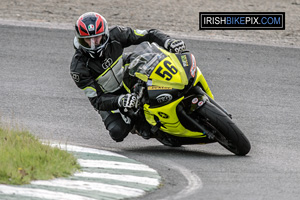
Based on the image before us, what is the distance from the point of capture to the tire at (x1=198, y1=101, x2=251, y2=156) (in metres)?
7.47

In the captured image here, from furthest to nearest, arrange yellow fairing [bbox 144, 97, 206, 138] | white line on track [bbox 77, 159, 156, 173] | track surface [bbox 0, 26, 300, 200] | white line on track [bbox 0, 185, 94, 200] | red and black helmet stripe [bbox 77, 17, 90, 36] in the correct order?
red and black helmet stripe [bbox 77, 17, 90, 36]
yellow fairing [bbox 144, 97, 206, 138]
white line on track [bbox 77, 159, 156, 173]
track surface [bbox 0, 26, 300, 200]
white line on track [bbox 0, 185, 94, 200]

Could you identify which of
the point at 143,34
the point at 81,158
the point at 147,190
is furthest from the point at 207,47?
the point at 147,190

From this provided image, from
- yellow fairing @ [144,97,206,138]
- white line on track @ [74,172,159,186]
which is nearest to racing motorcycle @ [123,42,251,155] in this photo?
yellow fairing @ [144,97,206,138]

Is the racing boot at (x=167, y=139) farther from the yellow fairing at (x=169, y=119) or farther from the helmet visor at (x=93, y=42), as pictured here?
the helmet visor at (x=93, y=42)

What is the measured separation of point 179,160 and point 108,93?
1.35m

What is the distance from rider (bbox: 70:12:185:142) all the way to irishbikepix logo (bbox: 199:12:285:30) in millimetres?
7257

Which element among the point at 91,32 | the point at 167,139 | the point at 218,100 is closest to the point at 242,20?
the point at 218,100

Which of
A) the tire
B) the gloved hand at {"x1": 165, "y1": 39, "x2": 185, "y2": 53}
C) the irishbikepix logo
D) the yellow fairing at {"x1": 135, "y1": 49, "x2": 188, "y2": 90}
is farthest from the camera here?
the irishbikepix logo

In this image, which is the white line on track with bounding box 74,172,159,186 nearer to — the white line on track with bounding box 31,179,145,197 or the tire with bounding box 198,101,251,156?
the white line on track with bounding box 31,179,145,197

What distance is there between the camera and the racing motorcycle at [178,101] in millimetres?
7559

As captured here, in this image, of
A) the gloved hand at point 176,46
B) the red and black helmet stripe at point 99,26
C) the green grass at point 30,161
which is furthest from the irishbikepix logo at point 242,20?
the green grass at point 30,161

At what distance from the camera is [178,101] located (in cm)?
766

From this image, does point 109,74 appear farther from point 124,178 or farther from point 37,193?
point 37,193

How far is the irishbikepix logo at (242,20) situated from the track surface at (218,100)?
1679 mm
